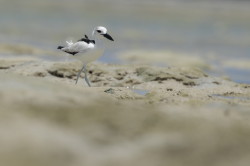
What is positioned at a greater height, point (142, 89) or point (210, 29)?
point (210, 29)

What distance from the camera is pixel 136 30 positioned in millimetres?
27578

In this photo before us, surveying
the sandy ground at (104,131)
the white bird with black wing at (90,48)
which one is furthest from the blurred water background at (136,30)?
the sandy ground at (104,131)

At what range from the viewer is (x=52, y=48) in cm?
2078

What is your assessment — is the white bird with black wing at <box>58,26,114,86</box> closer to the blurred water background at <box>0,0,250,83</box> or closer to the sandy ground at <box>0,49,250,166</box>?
the sandy ground at <box>0,49,250,166</box>

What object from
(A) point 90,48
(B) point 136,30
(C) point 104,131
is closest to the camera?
(C) point 104,131

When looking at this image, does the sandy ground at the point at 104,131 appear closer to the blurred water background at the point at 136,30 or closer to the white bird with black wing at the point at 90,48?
the white bird with black wing at the point at 90,48

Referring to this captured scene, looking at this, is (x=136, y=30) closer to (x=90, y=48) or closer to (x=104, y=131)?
(x=90, y=48)

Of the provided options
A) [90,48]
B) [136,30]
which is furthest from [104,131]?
[136,30]

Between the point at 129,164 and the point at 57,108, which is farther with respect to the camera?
the point at 57,108

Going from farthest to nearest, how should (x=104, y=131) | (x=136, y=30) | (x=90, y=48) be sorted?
(x=136, y=30) < (x=90, y=48) < (x=104, y=131)

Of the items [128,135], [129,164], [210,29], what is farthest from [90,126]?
[210,29]

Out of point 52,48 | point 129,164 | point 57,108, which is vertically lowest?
point 129,164

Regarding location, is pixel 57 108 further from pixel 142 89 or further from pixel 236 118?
pixel 142 89

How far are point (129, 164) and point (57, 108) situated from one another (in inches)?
49.6
